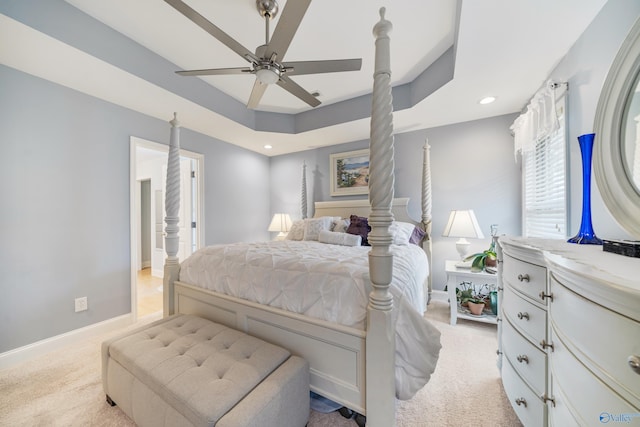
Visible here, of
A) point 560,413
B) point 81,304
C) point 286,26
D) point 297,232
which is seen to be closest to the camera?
point 560,413

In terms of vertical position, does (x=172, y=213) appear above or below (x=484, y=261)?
above

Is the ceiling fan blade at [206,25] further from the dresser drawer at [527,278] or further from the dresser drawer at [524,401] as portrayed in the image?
the dresser drawer at [524,401]

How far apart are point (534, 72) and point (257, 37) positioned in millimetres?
2470

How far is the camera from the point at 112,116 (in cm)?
250

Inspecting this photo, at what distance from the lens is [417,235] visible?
9.62ft

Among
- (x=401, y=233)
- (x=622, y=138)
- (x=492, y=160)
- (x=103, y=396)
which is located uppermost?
(x=492, y=160)

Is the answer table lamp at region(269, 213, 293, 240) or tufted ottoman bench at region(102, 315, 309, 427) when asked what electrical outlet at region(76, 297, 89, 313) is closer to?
tufted ottoman bench at region(102, 315, 309, 427)

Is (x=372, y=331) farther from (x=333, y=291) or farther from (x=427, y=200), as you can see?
(x=427, y=200)

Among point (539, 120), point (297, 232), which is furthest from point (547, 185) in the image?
point (297, 232)

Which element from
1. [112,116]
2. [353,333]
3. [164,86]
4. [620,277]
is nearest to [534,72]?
[620,277]

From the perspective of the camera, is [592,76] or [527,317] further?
[592,76]

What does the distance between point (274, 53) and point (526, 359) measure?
2.16m

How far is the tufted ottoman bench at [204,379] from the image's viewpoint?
955mm

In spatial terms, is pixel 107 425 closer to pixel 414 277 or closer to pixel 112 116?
pixel 414 277
